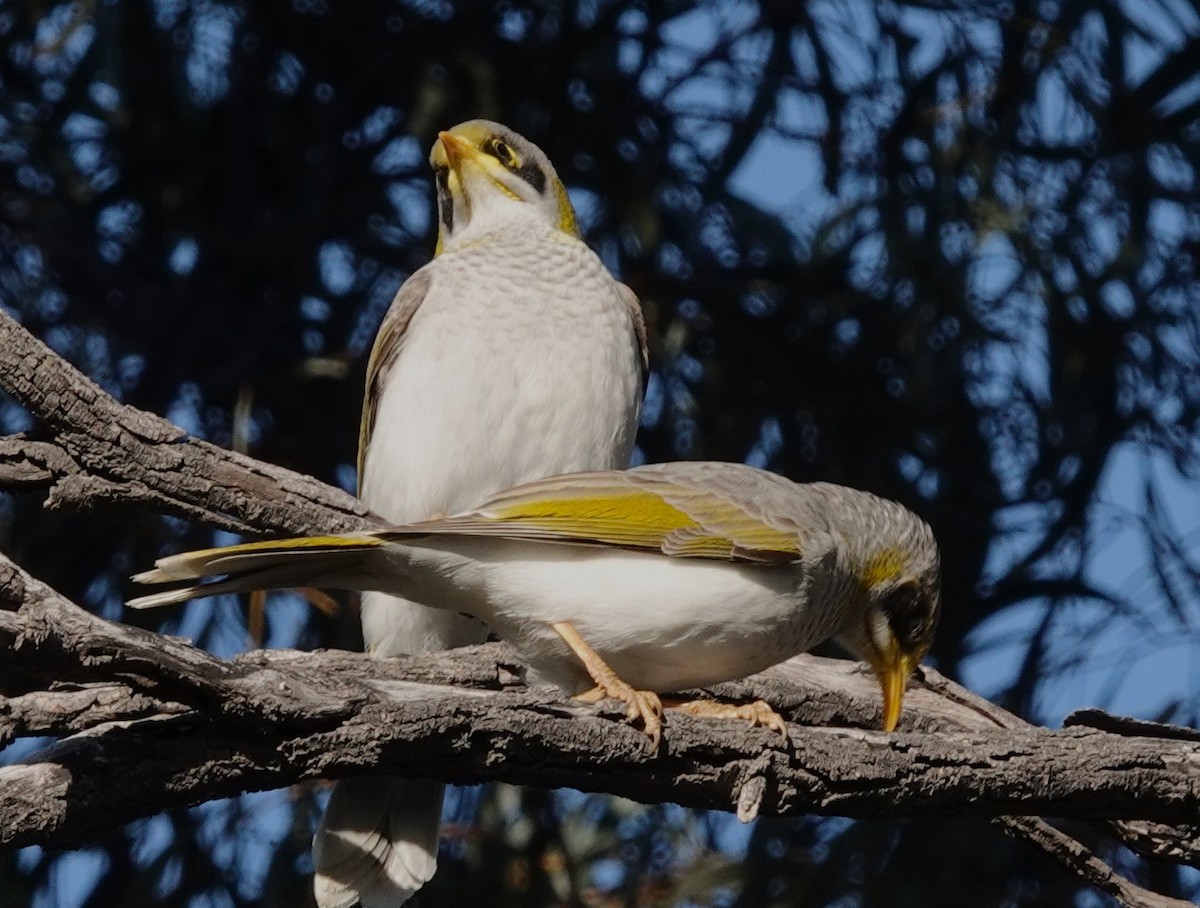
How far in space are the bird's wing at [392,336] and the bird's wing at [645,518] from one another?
138cm

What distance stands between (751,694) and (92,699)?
1680 millimetres

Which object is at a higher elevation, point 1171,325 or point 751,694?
point 1171,325

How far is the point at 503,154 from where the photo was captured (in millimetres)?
5645

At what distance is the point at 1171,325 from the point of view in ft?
23.4

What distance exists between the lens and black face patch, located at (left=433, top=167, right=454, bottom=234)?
5666 mm

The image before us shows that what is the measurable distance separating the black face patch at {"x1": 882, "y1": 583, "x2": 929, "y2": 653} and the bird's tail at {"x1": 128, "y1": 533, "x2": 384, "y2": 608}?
47.9 inches

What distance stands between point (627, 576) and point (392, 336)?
70.7 inches

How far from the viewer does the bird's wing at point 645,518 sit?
3676 millimetres

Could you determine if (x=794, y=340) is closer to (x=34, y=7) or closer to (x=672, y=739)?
(x=34, y=7)

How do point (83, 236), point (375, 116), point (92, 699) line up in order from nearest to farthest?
point (92, 699), point (83, 236), point (375, 116)

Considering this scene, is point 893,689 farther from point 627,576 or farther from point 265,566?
point 265,566

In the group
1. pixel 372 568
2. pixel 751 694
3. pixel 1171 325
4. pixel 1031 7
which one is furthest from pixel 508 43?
pixel 372 568

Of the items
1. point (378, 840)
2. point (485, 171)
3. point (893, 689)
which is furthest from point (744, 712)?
point (485, 171)

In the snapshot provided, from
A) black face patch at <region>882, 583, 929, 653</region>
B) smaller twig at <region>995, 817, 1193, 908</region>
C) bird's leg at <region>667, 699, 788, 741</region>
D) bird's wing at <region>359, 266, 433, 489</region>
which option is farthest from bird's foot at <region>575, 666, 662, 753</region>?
bird's wing at <region>359, 266, 433, 489</region>
